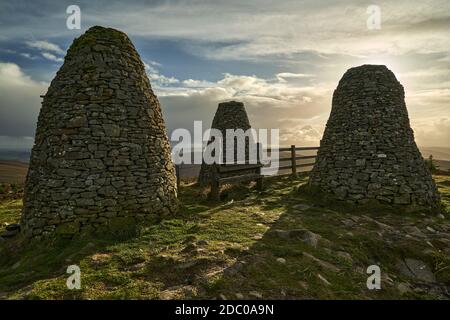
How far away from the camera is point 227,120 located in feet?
55.5

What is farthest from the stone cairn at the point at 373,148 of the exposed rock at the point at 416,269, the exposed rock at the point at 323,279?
the exposed rock at the point at 323,279

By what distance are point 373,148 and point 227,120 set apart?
8.30 metres

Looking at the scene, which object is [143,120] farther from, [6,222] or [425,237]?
[425,237]

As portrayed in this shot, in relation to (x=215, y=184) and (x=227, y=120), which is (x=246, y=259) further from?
(x=227, y=120)

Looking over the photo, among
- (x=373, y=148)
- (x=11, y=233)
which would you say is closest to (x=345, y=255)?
(x=373, y=148)

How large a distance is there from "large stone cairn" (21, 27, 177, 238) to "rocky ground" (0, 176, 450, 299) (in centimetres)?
68

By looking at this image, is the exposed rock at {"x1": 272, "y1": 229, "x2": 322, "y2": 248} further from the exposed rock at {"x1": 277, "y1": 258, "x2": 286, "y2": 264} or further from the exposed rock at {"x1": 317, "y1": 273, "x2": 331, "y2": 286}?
the exposed rock at {"x1": 317, "y1": 273, "x2": 331, "y2": 286}

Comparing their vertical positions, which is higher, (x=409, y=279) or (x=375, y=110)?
(x=375, y=110)

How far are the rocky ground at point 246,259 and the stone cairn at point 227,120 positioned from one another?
7665 mm

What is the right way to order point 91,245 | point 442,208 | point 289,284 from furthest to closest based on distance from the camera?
point 442,208 → point 91,245 → point 289,284

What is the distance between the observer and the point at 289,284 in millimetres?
4961

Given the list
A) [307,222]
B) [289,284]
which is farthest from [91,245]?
[307,222]
